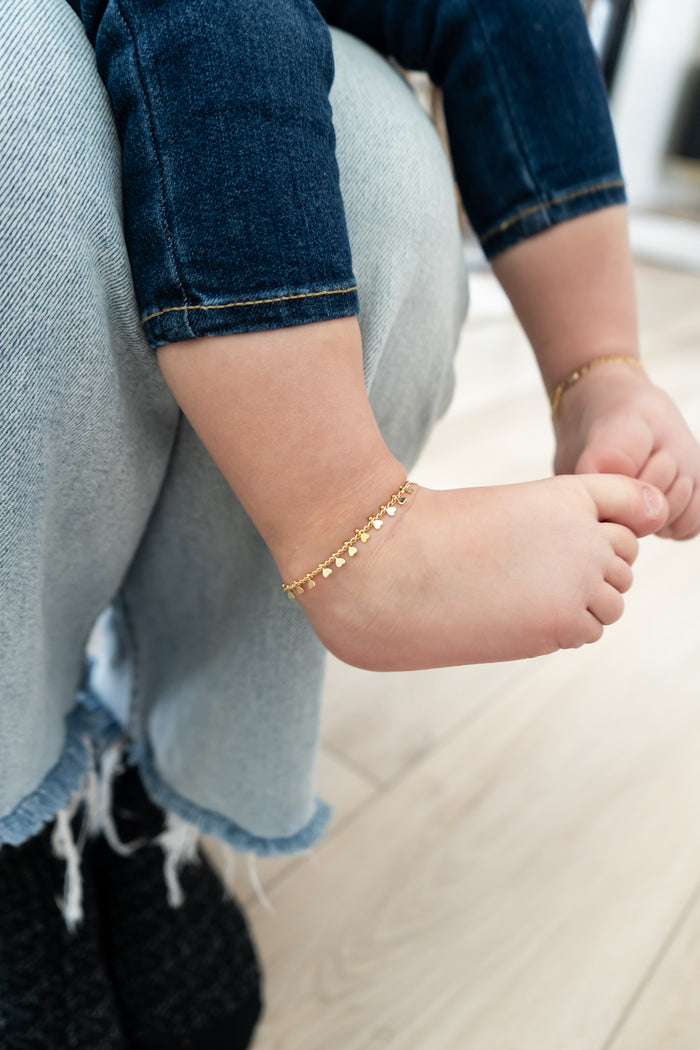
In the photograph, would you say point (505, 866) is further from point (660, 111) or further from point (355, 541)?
point (660, 111)

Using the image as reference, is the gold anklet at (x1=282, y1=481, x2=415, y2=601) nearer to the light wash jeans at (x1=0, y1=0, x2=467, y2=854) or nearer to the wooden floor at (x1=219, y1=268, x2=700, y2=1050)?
the light wash jeans at (x1=0, y1=0, x2=467, y2=854)

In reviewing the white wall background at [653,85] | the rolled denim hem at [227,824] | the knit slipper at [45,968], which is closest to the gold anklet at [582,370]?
the rolled denim hem at [227,824]

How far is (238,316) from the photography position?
32 centimetres

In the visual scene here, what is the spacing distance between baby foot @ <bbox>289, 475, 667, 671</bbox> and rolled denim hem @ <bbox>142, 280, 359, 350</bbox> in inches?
4.0

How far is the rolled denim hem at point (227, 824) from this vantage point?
519 millimetres

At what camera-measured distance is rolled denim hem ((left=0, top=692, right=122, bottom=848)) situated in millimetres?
409

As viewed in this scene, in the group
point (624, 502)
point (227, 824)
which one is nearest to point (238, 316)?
point (624, 502)

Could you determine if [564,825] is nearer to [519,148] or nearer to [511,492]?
[511,492]

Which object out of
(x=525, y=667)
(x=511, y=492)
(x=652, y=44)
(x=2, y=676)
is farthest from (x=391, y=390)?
(x=652, y=44)

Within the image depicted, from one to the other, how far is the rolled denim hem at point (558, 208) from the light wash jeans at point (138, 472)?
4 centimetres

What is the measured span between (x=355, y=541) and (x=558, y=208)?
240mm

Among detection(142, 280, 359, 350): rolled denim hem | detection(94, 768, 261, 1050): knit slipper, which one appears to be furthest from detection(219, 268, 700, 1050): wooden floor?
detection(142, 280, 359, 350): rolled denim hem

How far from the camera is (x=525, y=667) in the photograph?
84 centimetres

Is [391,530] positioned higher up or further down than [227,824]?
higher up
